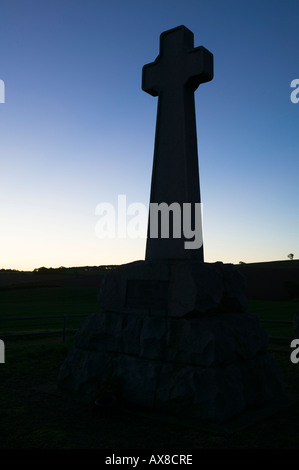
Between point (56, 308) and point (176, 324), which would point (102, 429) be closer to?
point (176, 324)

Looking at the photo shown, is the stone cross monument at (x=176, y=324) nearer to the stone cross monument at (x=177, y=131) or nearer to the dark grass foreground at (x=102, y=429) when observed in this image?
the stone cross monument at (x=177, y=131)

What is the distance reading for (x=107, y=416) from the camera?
540 cm

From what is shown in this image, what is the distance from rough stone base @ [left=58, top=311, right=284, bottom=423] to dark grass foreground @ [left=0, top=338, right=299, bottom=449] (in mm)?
333

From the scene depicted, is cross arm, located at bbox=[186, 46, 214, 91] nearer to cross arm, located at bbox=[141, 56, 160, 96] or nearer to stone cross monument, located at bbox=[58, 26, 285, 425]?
stone cross monument, located at bbox=[58, 26, 285, 425]

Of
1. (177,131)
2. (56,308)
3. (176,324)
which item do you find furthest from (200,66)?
(56,308)

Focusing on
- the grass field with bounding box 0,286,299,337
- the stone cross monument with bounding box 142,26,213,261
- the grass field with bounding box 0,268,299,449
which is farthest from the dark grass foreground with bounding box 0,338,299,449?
the grass field with bounding box 0,286,299,337

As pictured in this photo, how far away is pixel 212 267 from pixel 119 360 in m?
2.05

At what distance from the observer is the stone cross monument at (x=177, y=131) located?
21.6ft

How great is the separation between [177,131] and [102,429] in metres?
4.69

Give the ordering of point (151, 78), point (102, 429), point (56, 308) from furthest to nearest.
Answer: point (56, 308) < point (151, 78) < point (102, 429)

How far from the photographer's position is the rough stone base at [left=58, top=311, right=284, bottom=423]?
5363 millimetres

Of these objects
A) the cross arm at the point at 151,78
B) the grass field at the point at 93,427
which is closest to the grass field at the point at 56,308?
the grass field at the point at 93,427

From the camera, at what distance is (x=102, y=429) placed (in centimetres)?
487
